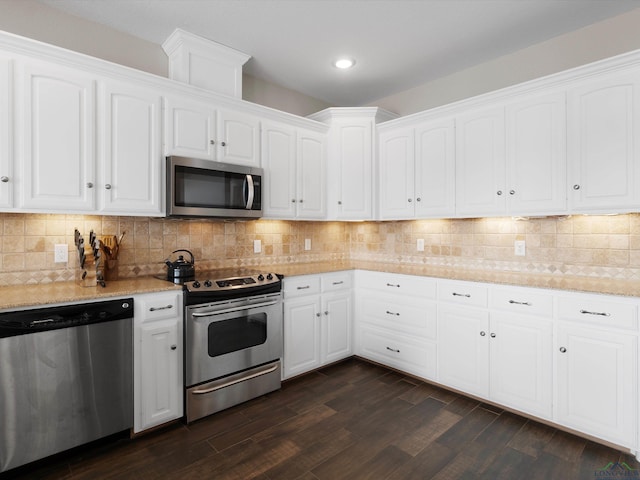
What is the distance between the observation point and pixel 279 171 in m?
3.32

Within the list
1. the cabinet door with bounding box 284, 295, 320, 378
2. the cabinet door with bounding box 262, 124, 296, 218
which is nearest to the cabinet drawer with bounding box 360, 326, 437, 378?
the cabinet door with bounding box 284, 295, 320, 378

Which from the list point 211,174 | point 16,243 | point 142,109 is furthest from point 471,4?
point 16,243

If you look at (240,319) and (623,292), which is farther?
(240,319)

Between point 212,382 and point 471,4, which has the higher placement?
point 471,4

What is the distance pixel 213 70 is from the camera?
2932 mm

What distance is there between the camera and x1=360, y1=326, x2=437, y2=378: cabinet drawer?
3.04 m

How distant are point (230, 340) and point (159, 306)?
592 millimetres

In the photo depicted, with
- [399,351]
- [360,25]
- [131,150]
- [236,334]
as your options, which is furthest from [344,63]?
[399,351]

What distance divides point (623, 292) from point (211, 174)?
9.28 feet

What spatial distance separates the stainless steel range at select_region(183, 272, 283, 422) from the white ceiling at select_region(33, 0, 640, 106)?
1.89 m

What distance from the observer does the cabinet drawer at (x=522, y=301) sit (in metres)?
2.40

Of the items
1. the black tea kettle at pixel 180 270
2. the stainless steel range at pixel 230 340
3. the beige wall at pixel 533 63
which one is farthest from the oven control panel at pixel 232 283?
the beige wall at pixel 533 63

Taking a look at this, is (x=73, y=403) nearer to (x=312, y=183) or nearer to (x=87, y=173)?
(x=87, y=173)

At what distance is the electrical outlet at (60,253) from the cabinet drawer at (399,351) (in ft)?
8.36
